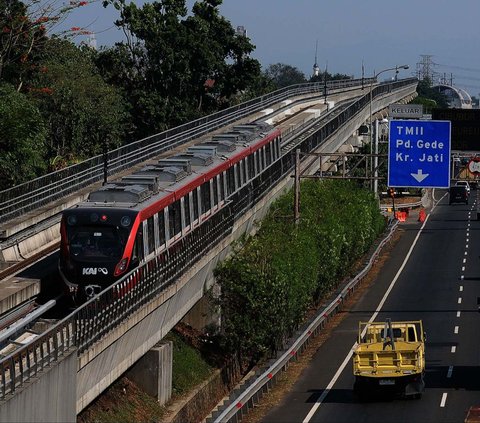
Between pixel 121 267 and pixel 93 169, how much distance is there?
1978 cm

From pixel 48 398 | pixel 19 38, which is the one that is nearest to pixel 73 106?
pixel 19 38

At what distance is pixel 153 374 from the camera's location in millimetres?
34281

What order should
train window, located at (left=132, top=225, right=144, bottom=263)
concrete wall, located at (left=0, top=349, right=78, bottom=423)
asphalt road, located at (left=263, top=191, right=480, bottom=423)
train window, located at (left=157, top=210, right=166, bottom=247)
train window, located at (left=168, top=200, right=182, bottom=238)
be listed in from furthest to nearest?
1. train window, located at (left=168, top=200, right=182, bottom=238)
2. asphalt road, located at (left=263, top=191, right=480, bottom=423)
3. train window, located at (left=157, top=210, right=166, bottom=247)
4. train window, located at (left=132, top=225, right=144, bottom=263)
5. concrete wall, located at (left=0, top=349, right=78, bottom=423)

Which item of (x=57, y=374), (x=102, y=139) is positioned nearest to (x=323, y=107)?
(x=102, y=139)

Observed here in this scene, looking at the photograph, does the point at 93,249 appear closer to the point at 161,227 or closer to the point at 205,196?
the point at 161,227

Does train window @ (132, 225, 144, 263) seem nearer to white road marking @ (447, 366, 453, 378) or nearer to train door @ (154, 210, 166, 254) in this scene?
train door @ (154, 210, 166, 254)

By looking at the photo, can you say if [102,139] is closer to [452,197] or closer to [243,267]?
[243,267]

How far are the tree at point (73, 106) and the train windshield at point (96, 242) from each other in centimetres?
2795

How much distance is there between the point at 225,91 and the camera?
95.8 meters

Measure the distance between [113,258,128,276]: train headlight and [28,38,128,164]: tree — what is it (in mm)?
28653

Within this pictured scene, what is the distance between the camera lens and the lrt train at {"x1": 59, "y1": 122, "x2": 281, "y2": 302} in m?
30.8

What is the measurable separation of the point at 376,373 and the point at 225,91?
6270 centimetres

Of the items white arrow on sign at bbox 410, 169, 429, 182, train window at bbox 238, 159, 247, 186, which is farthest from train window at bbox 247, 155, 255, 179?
white arrow on sign at bbox 410, 169, 429, 182

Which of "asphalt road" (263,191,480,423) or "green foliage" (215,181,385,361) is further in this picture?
"green foliage" (215,181,385,361)
